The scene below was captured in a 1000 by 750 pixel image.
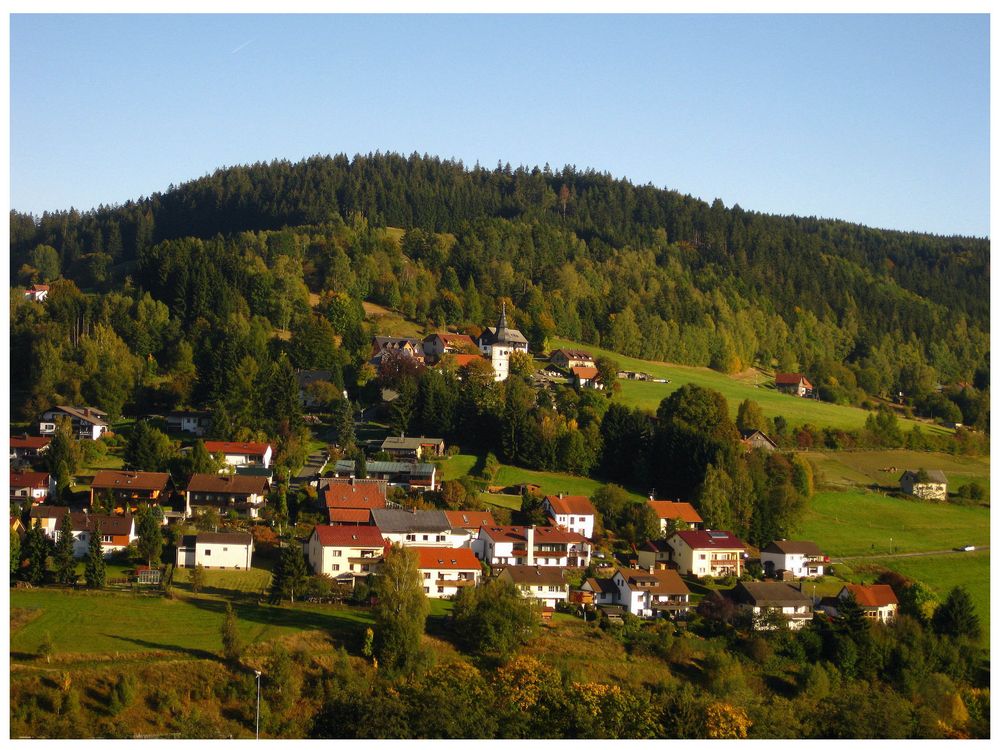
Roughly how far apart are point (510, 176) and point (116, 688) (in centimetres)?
8969

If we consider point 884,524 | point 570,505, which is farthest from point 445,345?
point 884,524

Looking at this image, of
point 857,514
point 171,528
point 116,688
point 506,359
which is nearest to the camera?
point 116,688

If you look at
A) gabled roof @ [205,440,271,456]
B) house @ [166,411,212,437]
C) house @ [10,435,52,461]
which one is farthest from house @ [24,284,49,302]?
gabled roof @ [205,440,271,456]

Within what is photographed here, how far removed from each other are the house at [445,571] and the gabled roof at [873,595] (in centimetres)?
1051

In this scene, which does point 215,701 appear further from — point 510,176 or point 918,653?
point 510,176

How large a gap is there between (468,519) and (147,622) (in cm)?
1133

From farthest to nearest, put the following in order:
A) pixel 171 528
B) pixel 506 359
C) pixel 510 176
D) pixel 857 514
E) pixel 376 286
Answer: pixel 510 176
pixel 376 286
pixel 506 359
pixel 857 514
pixel 171 528

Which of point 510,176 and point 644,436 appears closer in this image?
point 644,436

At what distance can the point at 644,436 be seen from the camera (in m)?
46.0

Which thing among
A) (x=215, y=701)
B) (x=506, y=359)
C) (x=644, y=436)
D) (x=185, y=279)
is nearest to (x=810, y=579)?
(x=644, y=436)

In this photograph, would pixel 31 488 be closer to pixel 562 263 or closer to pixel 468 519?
pixel 468 519

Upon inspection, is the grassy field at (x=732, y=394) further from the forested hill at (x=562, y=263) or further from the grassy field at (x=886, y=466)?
the grassy field at (x=886, y=466)

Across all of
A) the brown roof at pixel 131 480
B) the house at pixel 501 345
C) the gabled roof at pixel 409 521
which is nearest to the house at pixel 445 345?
the house at pixel 501 345

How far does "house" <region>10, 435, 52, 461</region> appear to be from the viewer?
1638 inches
